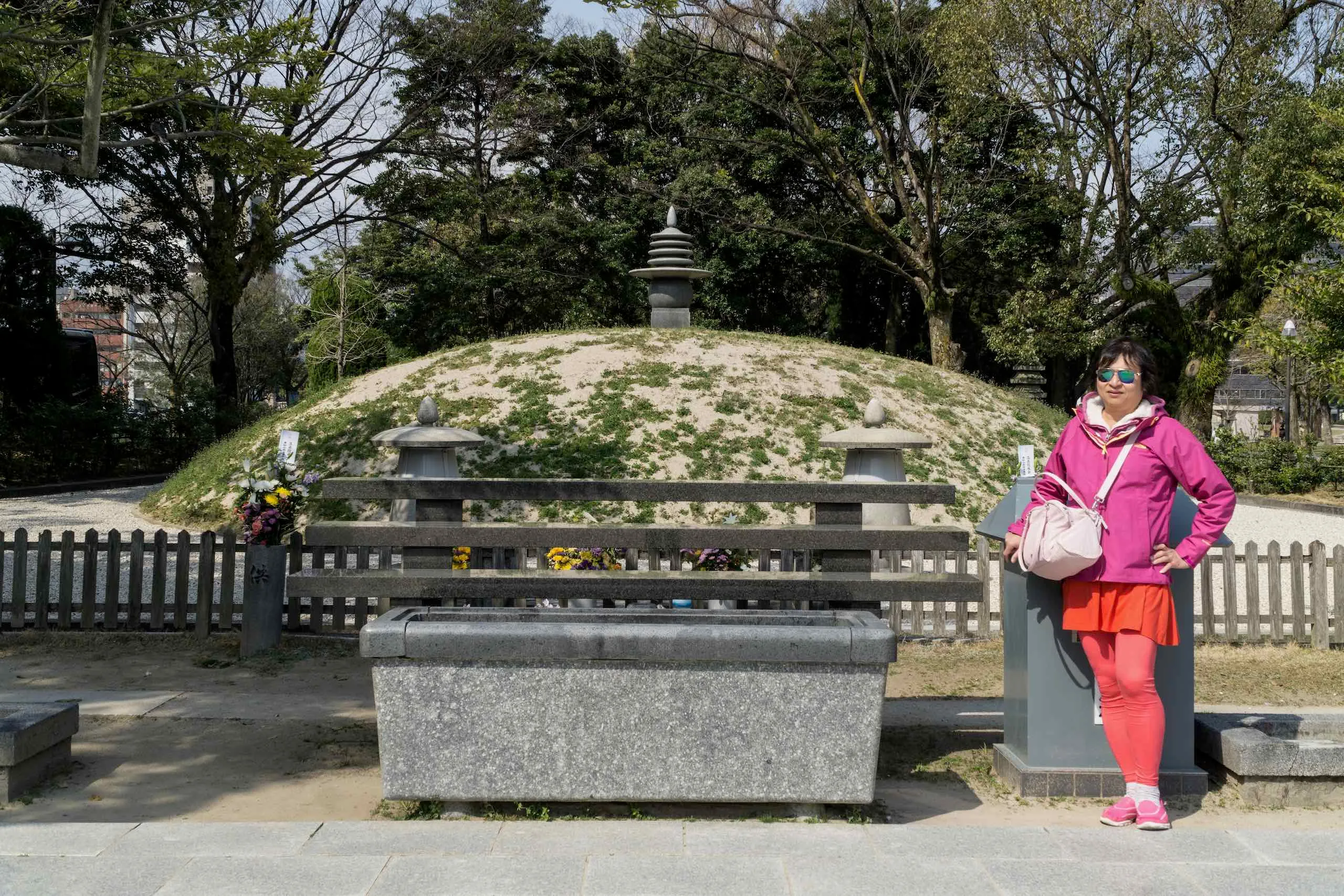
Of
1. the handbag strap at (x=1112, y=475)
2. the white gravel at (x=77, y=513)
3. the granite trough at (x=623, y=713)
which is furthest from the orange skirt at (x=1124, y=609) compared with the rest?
the white gravel at (x=77, y=513)

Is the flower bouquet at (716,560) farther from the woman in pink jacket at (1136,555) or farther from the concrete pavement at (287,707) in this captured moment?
the woman in pink jacket at (1136,555)

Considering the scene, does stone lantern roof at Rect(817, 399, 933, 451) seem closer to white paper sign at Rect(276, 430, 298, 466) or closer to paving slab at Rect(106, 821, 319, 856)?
white paper sign at Rect(276, 430, 298, 466)

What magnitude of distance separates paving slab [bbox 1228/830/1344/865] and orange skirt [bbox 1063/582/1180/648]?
0.80m

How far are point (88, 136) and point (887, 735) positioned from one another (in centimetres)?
598

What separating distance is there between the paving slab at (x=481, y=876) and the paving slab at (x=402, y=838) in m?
0.10

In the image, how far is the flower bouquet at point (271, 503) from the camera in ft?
28.6

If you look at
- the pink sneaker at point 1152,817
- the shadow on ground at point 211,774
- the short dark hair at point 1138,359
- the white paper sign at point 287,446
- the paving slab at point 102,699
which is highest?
the short dark hair at point 1138,359

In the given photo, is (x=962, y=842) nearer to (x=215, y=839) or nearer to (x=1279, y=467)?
(x=215, y=839)

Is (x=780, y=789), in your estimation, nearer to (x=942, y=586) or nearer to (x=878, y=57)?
(x=942, y=586)

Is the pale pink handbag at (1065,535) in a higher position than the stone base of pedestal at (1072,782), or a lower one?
higher

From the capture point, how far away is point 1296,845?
421 centimetres

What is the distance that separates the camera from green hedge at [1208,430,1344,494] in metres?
22.4

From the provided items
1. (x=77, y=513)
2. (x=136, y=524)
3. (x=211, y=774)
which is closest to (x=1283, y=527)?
(x=211, y=774)

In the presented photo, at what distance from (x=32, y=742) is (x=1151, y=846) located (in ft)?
15.8
